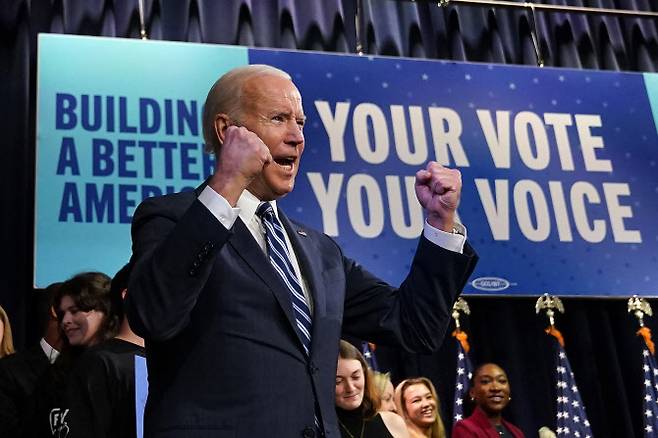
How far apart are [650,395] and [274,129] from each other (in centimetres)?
365

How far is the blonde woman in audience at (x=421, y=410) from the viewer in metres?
3.64

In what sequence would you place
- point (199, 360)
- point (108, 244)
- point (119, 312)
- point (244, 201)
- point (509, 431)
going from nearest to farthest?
1. point (199, 360)
2. point (244, 201)
3. point (119, 312)
4. point (108, 244)
5. point (509, 431)

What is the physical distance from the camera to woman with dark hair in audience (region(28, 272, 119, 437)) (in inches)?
83.7

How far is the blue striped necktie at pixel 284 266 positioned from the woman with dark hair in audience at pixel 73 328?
1009 mm

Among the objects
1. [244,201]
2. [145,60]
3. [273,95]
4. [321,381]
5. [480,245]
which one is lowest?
[321,381]

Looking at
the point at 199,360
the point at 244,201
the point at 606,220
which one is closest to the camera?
the point at 199,360

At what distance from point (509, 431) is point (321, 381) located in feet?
9.74

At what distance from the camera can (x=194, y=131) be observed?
3.93 metres

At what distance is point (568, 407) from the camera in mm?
4273

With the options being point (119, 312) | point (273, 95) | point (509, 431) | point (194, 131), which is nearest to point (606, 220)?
point (509, 431)

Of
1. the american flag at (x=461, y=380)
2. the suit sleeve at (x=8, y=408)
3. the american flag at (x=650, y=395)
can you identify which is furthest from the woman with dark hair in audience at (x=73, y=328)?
the american flag at (x=650, y=395)

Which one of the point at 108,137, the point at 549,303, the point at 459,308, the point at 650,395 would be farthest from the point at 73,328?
the point at 650,395

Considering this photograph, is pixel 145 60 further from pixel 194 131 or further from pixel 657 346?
pixel 657 346

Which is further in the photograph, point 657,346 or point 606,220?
point 657,346
